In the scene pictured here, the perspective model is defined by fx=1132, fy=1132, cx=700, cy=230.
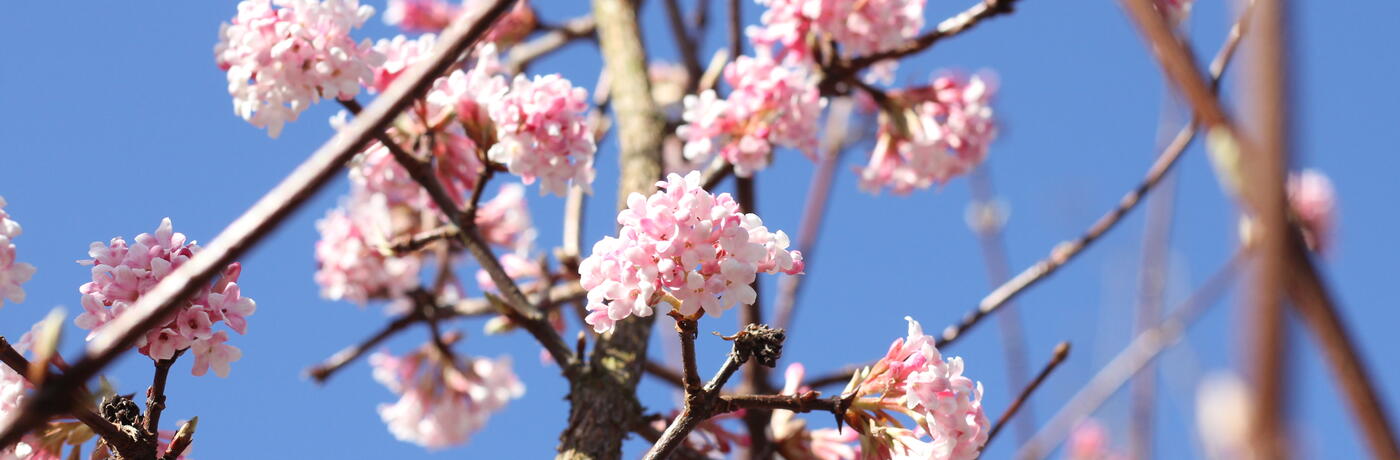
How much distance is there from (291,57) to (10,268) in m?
0.64

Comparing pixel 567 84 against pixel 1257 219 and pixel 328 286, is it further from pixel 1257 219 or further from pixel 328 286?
pixel 1257 219

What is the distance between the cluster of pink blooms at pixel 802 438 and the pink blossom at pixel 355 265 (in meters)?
1.51

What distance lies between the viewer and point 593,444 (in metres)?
2.16

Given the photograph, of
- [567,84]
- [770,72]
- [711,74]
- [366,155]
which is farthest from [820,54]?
[366,155]

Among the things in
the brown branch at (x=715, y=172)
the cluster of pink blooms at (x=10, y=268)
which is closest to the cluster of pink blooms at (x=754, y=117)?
the brown branch at (x=715, y=172)

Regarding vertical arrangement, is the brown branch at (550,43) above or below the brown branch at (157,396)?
above

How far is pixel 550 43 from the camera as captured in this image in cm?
396

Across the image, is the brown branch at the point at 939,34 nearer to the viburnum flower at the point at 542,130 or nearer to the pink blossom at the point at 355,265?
the viburnum flower at the point at 542,130

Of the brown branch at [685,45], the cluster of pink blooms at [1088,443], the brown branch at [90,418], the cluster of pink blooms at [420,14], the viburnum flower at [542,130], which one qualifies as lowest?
the cluster of pink blooms at [1088,443]

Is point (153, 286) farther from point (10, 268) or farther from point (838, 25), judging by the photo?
point (838, 25)

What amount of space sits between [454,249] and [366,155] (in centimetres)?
123

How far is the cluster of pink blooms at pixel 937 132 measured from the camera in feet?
9.67

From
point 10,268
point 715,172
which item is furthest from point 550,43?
point 10,268

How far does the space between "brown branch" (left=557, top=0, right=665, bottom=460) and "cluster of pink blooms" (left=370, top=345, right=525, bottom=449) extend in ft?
3.19
